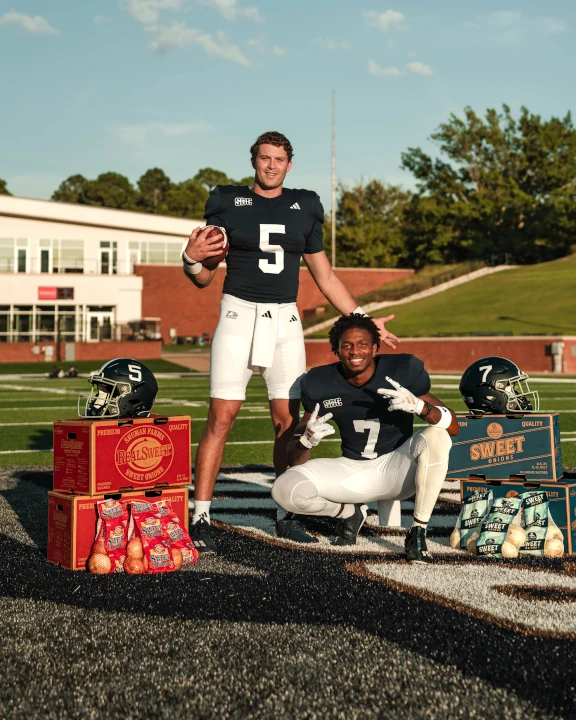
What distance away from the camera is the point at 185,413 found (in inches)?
536

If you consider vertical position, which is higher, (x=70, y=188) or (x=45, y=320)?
(x=70, y=188)

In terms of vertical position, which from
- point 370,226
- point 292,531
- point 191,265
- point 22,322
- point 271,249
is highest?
point 370,226

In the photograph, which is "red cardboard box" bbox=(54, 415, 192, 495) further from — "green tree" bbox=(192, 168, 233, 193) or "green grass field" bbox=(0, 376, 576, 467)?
"green tree" bbox=(192, 168, 233, 193)

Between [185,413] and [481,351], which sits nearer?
[185,413]

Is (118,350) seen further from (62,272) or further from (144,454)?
(144,454)

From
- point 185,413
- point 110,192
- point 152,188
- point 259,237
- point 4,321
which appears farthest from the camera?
point 152,188

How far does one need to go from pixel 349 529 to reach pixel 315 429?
59 centimetres

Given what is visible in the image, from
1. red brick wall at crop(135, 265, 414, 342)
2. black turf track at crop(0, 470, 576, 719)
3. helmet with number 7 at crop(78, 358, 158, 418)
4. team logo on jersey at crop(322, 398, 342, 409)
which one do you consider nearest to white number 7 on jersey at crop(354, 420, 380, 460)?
team logo on jersey at crop(322, 398, 342, 409)

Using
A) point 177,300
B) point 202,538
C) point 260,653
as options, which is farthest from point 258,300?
point 177,300

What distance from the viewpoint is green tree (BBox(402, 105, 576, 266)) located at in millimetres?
59594

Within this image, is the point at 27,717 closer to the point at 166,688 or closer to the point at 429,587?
the point at 166,688

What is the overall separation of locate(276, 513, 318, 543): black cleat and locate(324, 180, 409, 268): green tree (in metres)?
57.7

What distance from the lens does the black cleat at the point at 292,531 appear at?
4.58 m

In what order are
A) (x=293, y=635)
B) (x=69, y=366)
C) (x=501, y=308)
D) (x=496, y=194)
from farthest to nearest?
1. (x=496, y=194)
2. (x=501, y=308)
3. (x=69, y=366)
4. (x=293, y=635)
